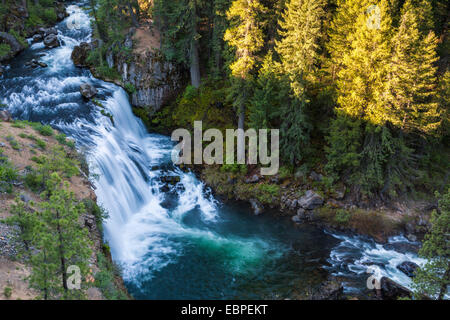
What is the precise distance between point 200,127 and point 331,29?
13538 mm

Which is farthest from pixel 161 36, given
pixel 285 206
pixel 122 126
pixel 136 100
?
pixel 285 206

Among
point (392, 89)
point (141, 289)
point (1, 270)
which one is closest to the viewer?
point (1, 270)

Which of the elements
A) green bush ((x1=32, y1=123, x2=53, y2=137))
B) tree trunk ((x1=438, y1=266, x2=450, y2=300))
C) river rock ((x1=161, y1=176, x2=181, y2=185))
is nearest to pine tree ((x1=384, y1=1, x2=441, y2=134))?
tree trunk ((x1=438, y1=266, x2=450, y2=300))

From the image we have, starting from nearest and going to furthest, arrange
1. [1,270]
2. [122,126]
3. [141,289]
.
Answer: [1,270] → [141,289] → [122,126]

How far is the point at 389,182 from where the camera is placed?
67.5ft

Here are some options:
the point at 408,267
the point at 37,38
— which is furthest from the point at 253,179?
the point at 37,38

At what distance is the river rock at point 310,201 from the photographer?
21.7m

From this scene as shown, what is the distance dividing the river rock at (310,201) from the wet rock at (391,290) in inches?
265

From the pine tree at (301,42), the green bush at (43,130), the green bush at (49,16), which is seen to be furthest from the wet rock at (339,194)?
the green bush at (49,16)

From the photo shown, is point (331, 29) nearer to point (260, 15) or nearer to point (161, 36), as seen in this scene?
point (260, 15)

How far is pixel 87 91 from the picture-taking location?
86.0ft

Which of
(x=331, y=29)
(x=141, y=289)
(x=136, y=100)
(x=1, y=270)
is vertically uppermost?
(x=331, y=29)
